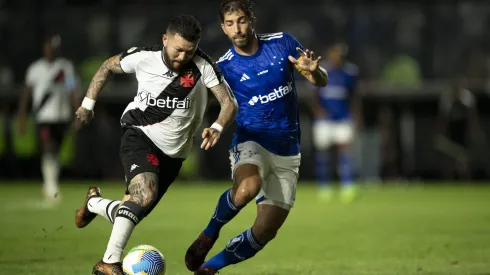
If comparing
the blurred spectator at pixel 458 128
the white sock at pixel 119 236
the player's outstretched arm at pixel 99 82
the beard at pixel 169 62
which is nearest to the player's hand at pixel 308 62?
the beard at pixel 169 62

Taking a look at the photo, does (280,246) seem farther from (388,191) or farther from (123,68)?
(388,191)

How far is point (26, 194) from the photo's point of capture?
1922 centimetres

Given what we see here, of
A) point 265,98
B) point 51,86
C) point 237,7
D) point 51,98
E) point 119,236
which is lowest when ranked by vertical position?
point 51,98

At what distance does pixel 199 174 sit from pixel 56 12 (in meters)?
5.50

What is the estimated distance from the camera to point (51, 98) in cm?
1627

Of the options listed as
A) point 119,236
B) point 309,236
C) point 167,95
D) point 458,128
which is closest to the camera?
point 119,236

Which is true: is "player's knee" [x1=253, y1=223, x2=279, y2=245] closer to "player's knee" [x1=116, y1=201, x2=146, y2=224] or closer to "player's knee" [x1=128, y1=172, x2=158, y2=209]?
"player's knee" [x1=128, y1=172, x2=158, y2=209]

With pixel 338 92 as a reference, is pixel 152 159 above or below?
above

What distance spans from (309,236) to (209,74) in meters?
4.80

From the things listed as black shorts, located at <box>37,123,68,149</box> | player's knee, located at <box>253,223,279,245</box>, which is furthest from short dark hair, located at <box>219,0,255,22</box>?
black shorts, located at <box>37,123,68,149</box>

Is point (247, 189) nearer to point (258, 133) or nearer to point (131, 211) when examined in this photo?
point (258, 133)

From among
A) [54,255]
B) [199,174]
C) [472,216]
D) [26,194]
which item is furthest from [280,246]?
[199,174]

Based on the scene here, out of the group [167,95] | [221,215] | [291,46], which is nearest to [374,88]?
[291,46]

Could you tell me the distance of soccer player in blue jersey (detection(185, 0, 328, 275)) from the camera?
25.6 feet
